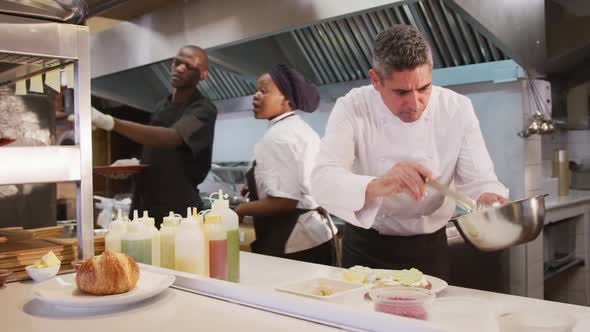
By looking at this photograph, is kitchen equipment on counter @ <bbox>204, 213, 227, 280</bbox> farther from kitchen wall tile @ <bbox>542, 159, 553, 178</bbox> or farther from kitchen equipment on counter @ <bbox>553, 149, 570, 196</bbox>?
kitchen wall tile @ <bbox>542, 159, 553, 178</bbox>

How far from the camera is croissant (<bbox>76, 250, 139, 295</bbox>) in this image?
1.33 metres

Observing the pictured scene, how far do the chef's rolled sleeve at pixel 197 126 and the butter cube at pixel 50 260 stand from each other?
5.45ft

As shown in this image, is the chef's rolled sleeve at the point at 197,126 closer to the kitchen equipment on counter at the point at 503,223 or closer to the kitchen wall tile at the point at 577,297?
the kitchen equipment on counter at the point at 503,223

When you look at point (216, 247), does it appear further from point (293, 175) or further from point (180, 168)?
point (180, 168)

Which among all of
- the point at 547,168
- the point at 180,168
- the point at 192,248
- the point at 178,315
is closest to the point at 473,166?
the point at 192,248

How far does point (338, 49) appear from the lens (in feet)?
12.9

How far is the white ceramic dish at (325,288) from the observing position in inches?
55.6

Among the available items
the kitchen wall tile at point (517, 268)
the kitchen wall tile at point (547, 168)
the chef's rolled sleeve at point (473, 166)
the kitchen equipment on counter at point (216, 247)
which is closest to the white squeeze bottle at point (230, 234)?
the kitchen equipment on counter at point (216, 247)

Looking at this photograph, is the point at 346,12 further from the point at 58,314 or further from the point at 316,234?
the point at 58,314

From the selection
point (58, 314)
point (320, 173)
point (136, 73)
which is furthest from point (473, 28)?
point (136, 73)

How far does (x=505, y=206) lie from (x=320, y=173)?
854 millimetres

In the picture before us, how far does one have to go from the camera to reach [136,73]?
5613 mm

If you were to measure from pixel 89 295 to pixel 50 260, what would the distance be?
32cm

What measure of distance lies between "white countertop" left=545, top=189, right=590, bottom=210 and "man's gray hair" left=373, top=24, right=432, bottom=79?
200 centimetres
